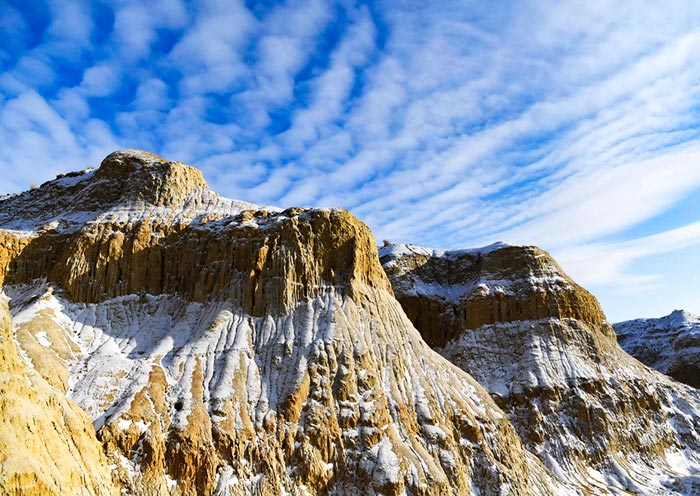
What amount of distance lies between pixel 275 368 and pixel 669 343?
102 meters

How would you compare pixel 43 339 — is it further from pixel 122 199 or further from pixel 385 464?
pixel 385 464

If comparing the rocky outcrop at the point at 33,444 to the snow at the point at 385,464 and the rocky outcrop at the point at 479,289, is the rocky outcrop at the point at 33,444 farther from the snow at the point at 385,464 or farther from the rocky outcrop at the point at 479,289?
the rocky outcrop at the point at 479,289

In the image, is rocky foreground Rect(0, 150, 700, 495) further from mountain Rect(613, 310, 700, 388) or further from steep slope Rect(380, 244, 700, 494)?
mountain Rect(613, 310, 700, 388)

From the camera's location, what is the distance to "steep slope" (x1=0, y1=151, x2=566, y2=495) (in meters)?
45.6

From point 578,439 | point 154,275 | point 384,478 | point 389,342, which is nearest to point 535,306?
point 578,439

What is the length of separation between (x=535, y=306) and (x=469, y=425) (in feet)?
123

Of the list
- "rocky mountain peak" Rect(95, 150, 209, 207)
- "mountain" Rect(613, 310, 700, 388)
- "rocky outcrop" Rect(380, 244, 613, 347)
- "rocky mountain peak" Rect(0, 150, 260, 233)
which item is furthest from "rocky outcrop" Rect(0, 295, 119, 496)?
"mountain" Rect(613, 310, 700, 388)

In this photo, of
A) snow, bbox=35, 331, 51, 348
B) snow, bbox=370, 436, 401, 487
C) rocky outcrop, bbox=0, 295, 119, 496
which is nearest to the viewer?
rocky outcrop, bbox=0, 295, 119, 496

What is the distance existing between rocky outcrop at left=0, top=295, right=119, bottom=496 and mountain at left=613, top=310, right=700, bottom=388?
114488 mm

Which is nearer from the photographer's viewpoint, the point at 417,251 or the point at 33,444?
the point at 33,444

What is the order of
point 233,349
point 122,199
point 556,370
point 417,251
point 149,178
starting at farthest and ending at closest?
point 417,251 → point 556,370 → point 149,178 → point 122,199 → point 233,349

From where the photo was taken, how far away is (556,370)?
263 ft

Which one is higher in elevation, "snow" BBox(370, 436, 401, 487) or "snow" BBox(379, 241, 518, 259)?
"snow" BBox(379, 241, 518, 259)

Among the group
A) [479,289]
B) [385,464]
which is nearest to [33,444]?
[385,464]
